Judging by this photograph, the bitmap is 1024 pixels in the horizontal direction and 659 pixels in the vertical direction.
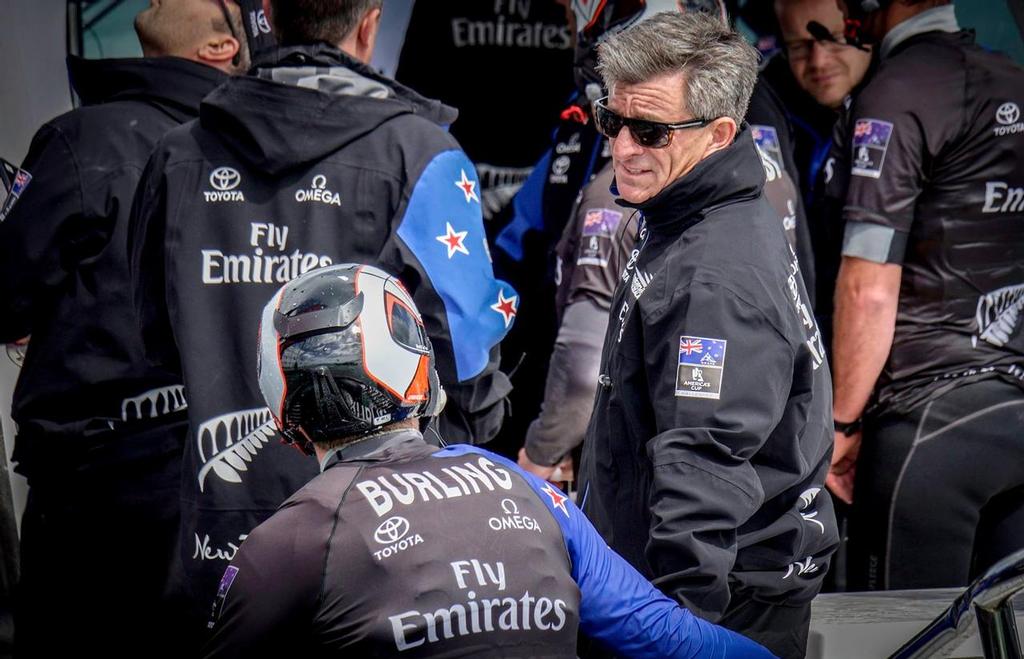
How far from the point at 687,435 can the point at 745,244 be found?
0.41m

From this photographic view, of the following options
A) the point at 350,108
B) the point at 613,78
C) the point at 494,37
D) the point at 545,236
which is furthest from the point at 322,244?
the point at 494,37

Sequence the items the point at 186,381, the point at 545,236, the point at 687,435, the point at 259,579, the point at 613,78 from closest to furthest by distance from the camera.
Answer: the point at 259,579 < the point at 687,435 < the point at 613,78 < the point at 186,381 < the point at 545,236

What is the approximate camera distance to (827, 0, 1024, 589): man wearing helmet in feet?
11.0

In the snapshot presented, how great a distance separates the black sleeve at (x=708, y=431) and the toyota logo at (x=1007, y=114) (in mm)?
1456

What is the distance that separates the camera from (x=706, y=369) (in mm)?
2254

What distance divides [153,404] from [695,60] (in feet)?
5.64

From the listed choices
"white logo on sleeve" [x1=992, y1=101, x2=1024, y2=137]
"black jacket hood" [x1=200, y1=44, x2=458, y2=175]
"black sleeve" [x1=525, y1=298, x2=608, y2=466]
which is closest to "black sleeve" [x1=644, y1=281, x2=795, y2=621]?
"black jacket hood" [x1=200, y1=44, x2=458, y2=175]

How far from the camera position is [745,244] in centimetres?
237

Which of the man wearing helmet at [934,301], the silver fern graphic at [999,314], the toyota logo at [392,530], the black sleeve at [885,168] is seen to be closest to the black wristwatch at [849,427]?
the man wearing helmet at [934,301]

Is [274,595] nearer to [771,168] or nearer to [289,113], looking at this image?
[289,113]

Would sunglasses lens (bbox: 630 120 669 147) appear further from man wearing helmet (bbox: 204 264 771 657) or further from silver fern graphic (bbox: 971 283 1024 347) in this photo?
silver fern graphic (bbox: 971 283 1024 347)

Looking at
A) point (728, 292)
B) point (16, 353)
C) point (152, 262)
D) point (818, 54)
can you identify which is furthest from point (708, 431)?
point (16, 353)

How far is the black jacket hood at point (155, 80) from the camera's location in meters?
3.19

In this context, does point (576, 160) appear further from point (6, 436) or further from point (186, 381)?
point (6, 436)
